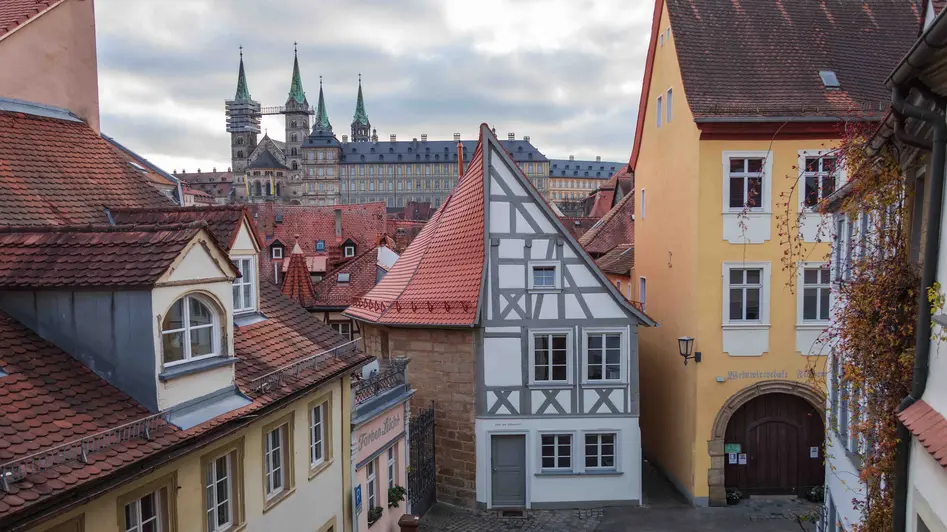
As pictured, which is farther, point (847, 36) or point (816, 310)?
point (847, 36)

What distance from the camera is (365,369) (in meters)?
14.3

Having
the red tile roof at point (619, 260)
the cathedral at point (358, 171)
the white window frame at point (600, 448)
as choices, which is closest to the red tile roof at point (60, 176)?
the white window frame at point (600, 448)

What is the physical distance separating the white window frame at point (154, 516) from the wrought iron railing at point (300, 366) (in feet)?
5.25

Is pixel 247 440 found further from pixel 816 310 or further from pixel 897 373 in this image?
pixel 816 310

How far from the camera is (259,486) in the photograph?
29.5 ft

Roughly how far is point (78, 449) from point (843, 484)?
28.3 feet

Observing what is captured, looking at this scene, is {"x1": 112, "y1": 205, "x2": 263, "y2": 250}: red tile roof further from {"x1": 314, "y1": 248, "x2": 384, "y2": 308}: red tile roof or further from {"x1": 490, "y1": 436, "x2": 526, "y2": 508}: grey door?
{"x1": 314, "y1": 248, "x2": 384, "y2": 308}: red tile roof

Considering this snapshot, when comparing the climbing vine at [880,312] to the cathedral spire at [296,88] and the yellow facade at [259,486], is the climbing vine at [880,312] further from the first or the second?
the cathedral spire at [296,88]

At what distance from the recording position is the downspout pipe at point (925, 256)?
510cm

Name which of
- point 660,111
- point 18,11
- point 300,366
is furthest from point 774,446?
point 18,11

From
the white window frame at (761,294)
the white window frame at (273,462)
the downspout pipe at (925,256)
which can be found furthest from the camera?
the white window frame at (761,294)

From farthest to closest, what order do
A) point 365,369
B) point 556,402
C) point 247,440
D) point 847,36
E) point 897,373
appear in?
1. point 847,36
2. point 556,402
3. point 365,369
4. point 247,440
5. point 897,373

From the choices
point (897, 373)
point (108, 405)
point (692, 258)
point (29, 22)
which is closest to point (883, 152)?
point (897, 373)

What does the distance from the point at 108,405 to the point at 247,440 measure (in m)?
2.39
